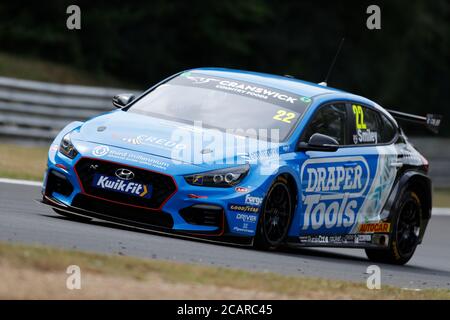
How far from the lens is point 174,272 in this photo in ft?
25.0

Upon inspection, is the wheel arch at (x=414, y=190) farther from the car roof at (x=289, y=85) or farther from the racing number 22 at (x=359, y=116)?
the car roof at (x=289, y=85)

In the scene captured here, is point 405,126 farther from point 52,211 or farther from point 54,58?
point 52,211

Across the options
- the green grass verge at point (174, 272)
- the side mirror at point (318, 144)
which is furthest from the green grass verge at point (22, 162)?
the green grass verge at point (174, 272)

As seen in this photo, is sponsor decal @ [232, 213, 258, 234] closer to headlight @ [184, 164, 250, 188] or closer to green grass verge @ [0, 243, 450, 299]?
headlight @ [184, 164, 250, 188]

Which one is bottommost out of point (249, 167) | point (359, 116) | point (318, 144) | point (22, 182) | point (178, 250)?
point (22, 182)

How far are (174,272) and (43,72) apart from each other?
65.8ft

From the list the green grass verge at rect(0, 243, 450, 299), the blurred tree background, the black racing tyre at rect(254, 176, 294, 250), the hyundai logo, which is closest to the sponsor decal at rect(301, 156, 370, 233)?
the black racing tyre at rect(254, 176, 294, 250)

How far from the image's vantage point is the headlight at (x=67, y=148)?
1001 centimetres

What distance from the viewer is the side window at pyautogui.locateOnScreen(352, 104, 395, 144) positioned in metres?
11.6

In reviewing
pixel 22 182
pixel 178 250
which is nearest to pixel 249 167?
pixel 178 250

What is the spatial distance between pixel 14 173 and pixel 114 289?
9181 millimetres

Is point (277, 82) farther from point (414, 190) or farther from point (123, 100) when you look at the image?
point (414, 190)
